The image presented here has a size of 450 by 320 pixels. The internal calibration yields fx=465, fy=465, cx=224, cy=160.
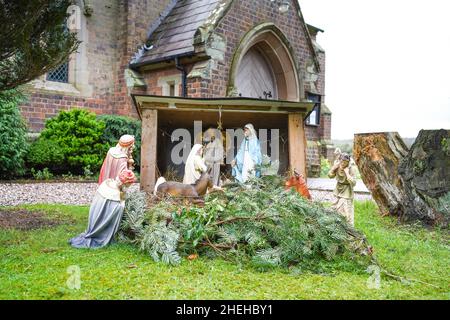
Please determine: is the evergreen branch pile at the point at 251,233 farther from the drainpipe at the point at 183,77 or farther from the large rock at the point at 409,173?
the drainpipe at the point at 183,77

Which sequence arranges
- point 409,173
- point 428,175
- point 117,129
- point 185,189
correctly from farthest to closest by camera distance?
point 117,129 → point 409,173 → point 428,175 → point 185,189

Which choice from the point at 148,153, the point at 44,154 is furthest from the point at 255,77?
the point at 148,153

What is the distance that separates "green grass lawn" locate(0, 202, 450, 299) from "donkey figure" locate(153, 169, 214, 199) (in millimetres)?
1467

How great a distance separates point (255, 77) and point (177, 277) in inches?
514

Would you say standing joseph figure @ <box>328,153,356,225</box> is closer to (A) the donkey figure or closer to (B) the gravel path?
(A) the donkey figure

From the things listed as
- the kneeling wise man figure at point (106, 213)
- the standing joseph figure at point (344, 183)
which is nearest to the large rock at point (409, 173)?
the standing joseph figure at point (344, 183)

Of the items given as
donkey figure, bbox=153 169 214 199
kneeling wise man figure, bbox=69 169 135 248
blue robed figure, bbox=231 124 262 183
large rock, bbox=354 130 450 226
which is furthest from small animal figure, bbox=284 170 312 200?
kneeling wise man figure, bbox=69 169 135 248

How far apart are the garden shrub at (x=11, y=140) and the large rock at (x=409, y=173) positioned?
8964 mm

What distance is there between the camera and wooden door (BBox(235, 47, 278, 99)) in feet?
54.3

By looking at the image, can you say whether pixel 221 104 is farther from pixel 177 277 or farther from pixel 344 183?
pixel 177 277

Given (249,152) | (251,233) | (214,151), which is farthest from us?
(214,151)

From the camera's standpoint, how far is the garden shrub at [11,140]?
12.4 meters

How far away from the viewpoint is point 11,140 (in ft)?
41.4
